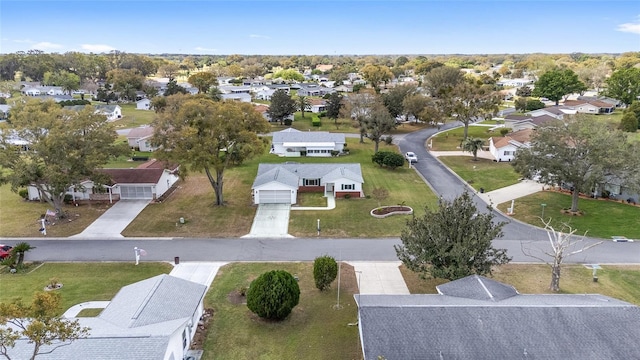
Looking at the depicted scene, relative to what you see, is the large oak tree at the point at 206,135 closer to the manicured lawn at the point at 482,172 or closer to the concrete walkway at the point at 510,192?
the concrete walkway at the point at 510,192

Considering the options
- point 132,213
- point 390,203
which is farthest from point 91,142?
point 390,203

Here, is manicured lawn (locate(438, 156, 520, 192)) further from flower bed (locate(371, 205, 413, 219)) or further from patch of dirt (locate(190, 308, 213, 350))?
patch of dirt (locate(190, 308, 213, 350))

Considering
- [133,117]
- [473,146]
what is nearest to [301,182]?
[473,146]

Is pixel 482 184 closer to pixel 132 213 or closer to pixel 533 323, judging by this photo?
pixel 533 323

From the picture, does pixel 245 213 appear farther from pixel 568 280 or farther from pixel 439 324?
pixel 568 280

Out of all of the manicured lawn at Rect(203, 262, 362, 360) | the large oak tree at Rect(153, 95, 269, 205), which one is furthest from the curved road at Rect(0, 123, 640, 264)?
the large oak tree at Rect(153, 95, 269, 205)
